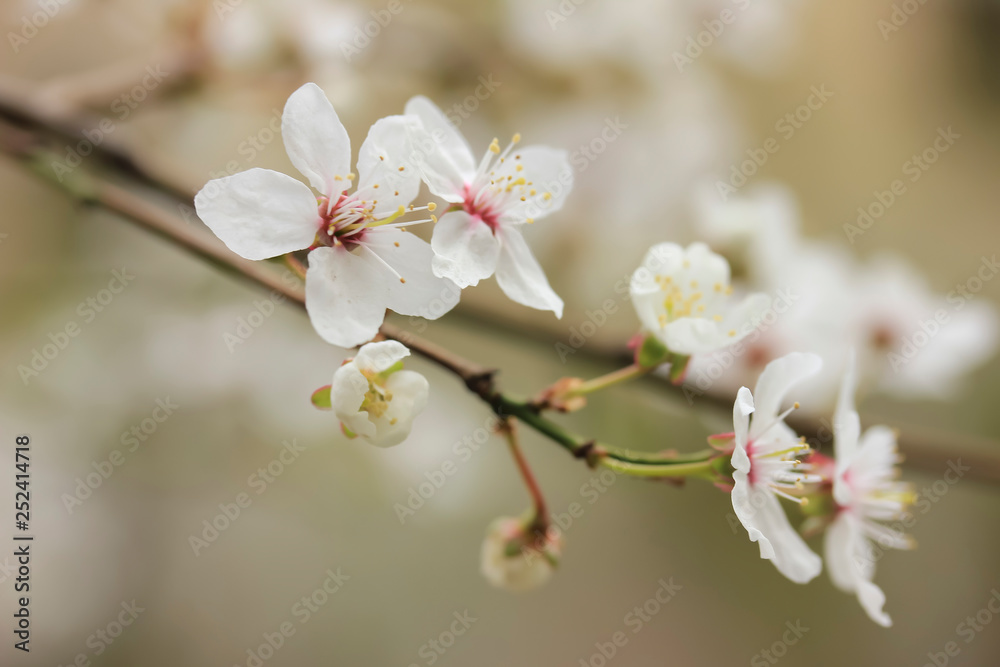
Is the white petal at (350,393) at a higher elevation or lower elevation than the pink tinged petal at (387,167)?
lower

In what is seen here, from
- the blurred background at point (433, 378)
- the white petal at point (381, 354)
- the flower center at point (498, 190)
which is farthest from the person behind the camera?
the blurred background at point (433, 378)

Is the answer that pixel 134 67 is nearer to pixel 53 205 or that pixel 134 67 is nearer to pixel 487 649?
pixel 53 205

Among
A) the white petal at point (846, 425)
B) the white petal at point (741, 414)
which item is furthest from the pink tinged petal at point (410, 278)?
the white petal at point (846, 425)

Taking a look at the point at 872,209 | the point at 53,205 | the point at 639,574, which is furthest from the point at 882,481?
the point at 872,209

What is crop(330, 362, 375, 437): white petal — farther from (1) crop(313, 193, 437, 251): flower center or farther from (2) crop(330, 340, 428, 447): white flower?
(1) crop(313, 193, 437, 251): flower center

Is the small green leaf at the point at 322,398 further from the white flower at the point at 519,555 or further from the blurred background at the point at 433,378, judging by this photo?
the blurred background at the point at 433,378

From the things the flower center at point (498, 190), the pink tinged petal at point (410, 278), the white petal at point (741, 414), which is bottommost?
the pink tinged petal at point (410, 278)
